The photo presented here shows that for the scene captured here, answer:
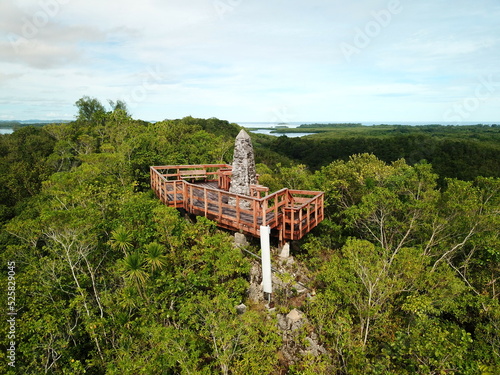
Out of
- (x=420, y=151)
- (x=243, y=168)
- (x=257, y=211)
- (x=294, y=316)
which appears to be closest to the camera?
(x=294, y=316)

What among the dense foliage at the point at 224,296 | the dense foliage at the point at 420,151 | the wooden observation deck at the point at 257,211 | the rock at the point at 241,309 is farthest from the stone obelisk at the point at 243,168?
the dense foliage at the point at 420,151

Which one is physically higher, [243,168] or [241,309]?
[243,168]

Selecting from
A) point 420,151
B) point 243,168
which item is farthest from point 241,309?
point 420,151

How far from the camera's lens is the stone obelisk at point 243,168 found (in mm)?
11883

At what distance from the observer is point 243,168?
39.1ft

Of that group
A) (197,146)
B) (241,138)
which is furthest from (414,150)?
(241,138)

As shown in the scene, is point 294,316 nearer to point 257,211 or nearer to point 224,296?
point 224,296

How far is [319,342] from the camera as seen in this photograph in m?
7.88

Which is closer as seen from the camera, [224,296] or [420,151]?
[224,296]

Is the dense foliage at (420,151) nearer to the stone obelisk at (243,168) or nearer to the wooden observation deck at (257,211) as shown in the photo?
the wooden observation deck at (257,211)

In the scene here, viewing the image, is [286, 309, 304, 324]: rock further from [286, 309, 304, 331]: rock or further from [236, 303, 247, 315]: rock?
[236, 303, 247, 315]: rock

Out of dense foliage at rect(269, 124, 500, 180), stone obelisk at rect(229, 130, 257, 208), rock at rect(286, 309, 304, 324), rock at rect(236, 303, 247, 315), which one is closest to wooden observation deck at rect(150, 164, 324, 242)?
stone obelisk at rect(229, 130, 257, 208)

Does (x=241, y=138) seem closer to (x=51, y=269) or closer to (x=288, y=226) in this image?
(x=288, y=226)

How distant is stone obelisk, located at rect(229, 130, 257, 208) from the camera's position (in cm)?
1188
